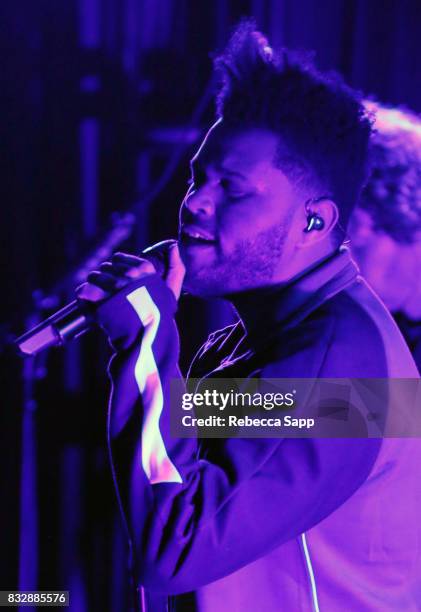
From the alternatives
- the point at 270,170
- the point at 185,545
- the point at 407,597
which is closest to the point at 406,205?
the point at 270,170

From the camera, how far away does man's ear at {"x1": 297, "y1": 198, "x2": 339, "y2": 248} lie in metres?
1.13

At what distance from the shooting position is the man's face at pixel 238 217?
114 cm

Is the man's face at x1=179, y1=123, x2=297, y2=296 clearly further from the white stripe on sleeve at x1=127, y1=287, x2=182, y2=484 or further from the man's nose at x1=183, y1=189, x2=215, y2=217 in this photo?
the white stripe on sleeve at x1=127, y1=287, x2=182, y2=484

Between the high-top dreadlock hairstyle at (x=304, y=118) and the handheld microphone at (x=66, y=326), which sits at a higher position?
the high-top dreadlock hairstyle at (x=304, y=118)

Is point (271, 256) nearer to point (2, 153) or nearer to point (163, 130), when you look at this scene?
point (163, 130)

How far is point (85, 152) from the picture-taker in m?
1.69

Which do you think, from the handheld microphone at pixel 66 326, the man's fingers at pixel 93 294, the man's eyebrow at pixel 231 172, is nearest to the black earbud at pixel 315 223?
the man's eyebrow at pixel 231 172

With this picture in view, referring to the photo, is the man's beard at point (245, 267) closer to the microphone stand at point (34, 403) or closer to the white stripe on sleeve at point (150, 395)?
the white stripe on sleeve at point (150, 395)

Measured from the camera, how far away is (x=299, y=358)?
1.00 m

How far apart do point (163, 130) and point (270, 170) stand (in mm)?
589

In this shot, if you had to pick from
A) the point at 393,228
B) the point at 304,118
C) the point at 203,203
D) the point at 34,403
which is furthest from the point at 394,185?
the point at 34,403

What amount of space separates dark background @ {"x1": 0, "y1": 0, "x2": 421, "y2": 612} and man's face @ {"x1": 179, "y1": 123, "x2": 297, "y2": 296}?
19.0 inches

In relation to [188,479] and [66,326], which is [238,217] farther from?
[188,479]

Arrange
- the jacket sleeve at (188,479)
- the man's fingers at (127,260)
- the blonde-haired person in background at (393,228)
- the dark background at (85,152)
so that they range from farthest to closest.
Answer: the dark background at (85,152), the blonde-haired person in background at (393,228), the man's fingers at (127,260), the jacket sleeve at (188,479)
